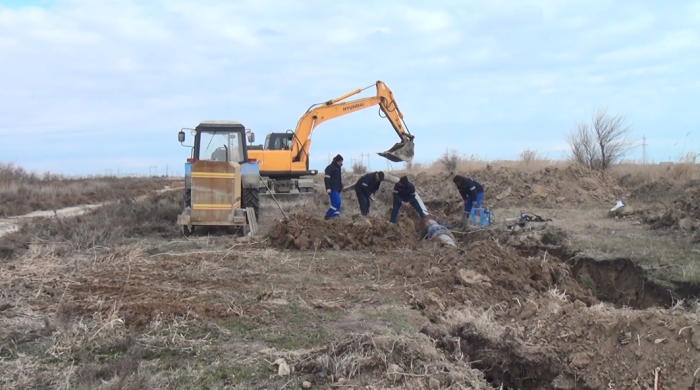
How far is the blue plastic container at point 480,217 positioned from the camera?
1172 centimetres

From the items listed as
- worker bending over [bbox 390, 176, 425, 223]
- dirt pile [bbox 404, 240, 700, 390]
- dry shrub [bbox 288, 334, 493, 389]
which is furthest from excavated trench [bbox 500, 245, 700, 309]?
dry shrub [bbox 288, 334, 493, 389]

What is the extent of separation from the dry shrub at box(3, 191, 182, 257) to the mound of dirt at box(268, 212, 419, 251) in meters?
3.11

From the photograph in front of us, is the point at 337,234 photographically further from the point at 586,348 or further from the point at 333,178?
the point at 586,348

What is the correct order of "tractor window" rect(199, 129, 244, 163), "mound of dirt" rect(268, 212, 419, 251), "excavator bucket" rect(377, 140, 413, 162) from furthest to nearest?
"excavator bucket" rect(377, 140, 413, 162) < "tractor window" rect(199, 129, 244, 163) < "mound of dirt" rect(268, 212, 419, 251)

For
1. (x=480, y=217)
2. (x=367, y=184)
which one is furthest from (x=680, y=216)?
(x=367, y=184)

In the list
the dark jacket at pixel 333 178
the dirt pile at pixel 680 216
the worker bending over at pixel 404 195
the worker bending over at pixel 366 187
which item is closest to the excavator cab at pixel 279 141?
the dark jacket at pixel 333 178

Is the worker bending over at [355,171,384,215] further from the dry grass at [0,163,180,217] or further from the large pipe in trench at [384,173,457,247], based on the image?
the dry grass at [0,163,180,217]

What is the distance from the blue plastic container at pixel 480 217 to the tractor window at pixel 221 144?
552 cm

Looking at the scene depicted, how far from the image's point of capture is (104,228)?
35.6 feet

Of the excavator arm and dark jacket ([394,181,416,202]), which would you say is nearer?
dark jacket ([394,181,416,202])

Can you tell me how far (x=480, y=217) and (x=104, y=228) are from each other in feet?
25.0

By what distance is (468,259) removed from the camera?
7.99 m

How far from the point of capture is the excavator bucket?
49.6 feet

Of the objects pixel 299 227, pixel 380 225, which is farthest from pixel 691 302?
pixel 299 227
